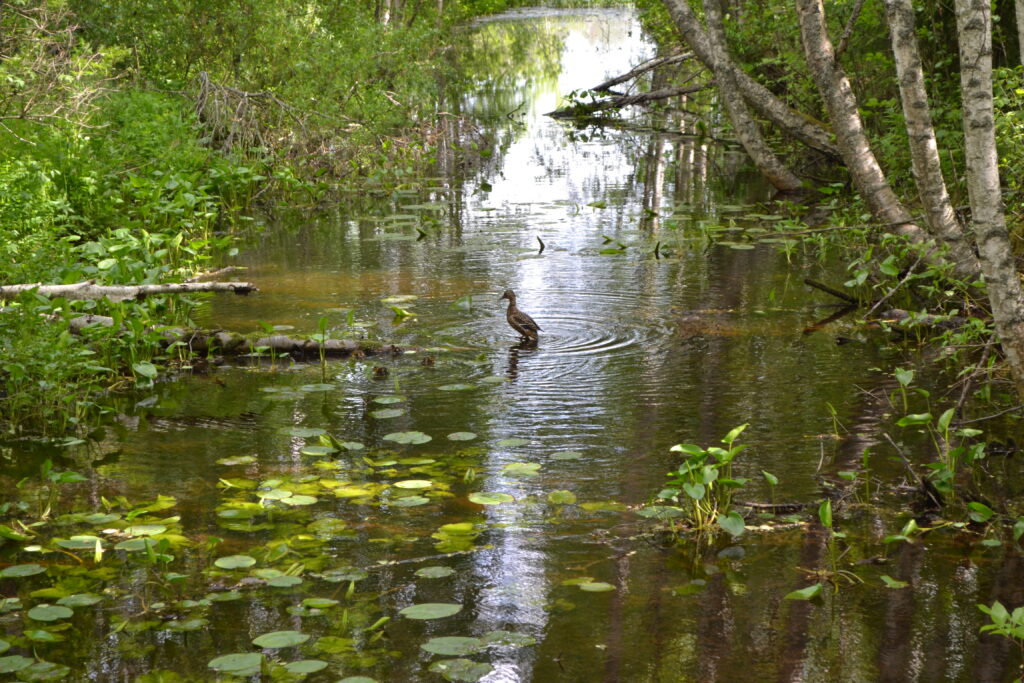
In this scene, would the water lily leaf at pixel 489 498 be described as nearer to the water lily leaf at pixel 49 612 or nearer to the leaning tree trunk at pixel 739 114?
the water lily leaf at pixel 49 612

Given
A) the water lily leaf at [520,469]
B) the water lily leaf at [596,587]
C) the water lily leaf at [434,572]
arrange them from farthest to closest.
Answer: the water lily leaf at [520,469]
the water lily leaf at [434,572]
the water lily leaf at [596,587]

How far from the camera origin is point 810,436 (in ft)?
21.5

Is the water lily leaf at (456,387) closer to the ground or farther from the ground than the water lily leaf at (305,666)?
farther from the ground

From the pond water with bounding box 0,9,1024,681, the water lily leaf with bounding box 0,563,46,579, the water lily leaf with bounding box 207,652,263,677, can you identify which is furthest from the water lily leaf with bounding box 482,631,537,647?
the water lily leaf with bounding box 0,563,46,579

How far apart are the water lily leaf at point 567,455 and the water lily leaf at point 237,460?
1645 mm

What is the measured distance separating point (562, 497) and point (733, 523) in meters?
0.97

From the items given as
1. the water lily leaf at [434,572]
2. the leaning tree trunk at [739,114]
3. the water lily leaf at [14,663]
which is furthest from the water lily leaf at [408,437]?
the leaning tree trunk at [739,114]

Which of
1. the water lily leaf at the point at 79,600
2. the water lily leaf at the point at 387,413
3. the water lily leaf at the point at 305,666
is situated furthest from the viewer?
the water lily leaf at the point at 387,413

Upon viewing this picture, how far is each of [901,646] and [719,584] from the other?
0.81 m

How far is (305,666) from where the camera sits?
4.00 metres

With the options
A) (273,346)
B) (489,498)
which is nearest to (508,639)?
(489,498)

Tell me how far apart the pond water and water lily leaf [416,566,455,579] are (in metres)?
0.01

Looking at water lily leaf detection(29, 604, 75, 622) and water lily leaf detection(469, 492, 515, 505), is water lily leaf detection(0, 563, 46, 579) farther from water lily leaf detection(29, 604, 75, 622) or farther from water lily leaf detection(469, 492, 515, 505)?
water lily leaf detection(469, 492, 515, 505)

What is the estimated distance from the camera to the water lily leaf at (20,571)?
4.82 meters
